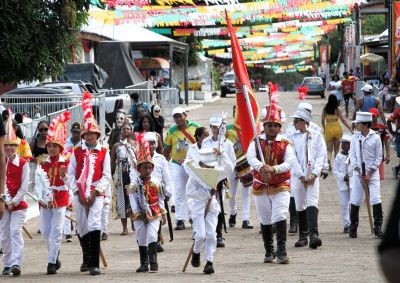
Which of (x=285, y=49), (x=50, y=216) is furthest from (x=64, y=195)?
(x=285, y=49)

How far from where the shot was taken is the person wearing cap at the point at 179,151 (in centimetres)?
1523

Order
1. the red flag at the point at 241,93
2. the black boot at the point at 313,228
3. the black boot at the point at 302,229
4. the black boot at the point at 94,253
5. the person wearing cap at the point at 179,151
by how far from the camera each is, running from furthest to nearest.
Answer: the person wearing cap at the point at 179,151
the black boot at the point at 302,229
the black boot at the point at 313,228
the red flag at the point at 241,93
the black boot at the point at 94,253

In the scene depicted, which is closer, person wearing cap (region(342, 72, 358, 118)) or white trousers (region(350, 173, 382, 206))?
white trousers (region(350, 173, 382, 206))

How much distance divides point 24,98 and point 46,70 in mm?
9858

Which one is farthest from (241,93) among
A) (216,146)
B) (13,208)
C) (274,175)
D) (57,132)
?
(13,208)

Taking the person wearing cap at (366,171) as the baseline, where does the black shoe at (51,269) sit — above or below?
below

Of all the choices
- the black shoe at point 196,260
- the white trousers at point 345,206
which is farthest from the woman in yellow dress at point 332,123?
the black shoe at point 196,260

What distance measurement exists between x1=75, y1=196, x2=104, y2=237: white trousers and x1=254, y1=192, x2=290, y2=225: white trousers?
5.95ft

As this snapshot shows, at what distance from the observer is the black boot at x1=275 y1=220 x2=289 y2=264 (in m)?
11.4

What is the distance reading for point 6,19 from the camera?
14227 millimetres

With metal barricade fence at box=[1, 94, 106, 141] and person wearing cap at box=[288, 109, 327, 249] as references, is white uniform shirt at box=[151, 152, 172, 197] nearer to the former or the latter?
person wearing cap at box=[288, 109, 327, 249]

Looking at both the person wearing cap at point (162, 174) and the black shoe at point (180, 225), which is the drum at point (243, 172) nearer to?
the black shoe at point (180, 225)

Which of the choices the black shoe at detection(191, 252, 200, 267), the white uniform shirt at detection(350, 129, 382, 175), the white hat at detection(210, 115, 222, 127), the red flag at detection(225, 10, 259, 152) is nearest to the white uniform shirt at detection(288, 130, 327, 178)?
the red flag at detection(225, 10, 259, 152)

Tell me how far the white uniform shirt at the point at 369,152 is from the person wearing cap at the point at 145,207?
134 inches
